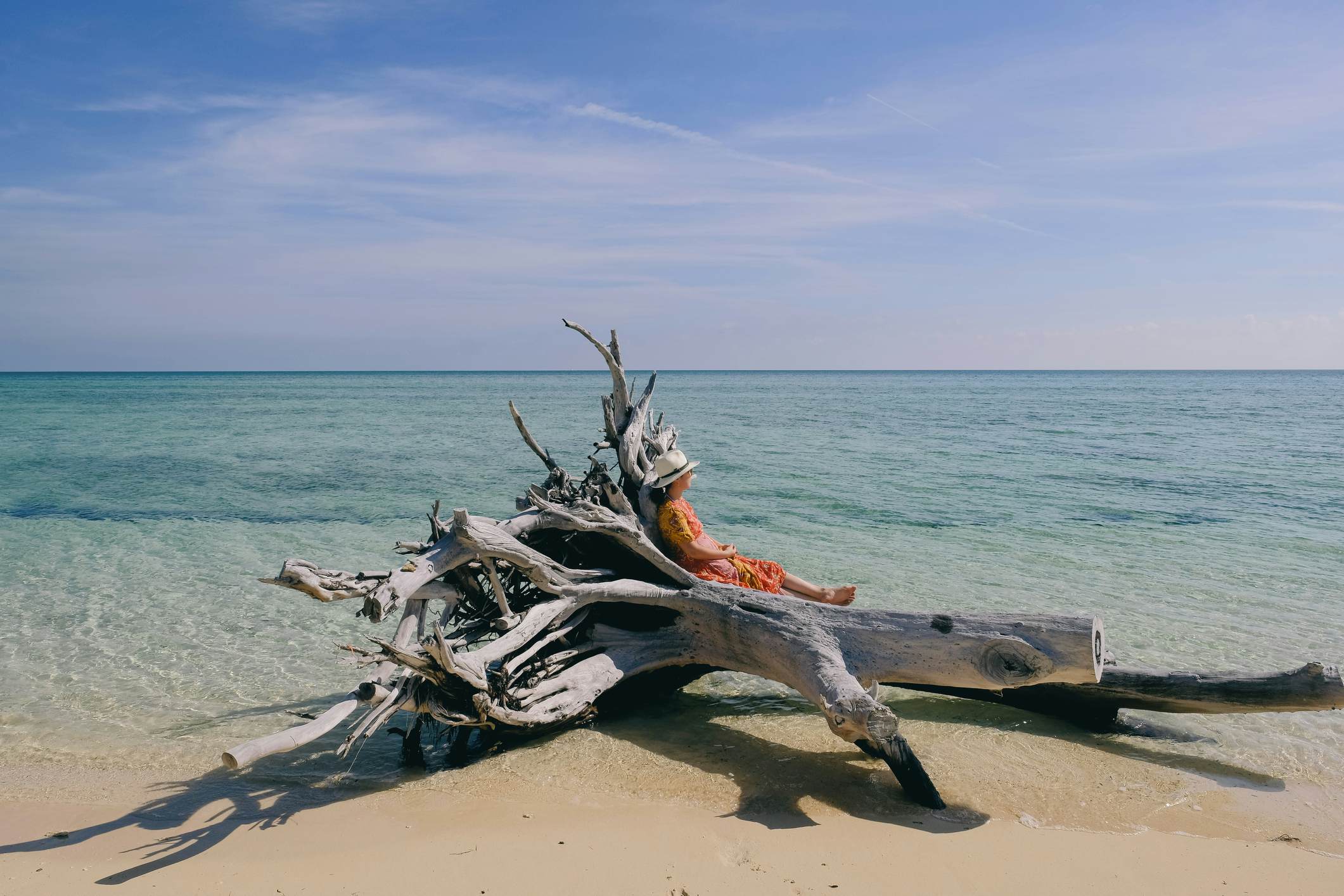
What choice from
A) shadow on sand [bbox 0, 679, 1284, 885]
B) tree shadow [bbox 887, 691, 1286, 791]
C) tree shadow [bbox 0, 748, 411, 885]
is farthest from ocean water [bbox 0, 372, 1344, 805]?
tree shadow [bbox 0, 748, 411, 885]

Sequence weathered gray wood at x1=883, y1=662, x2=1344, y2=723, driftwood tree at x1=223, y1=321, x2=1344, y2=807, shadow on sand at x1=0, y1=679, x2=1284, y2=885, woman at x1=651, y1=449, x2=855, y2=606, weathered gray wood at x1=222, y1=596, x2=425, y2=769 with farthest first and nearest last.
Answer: woman at x1=651, y1=449, x2=855, y2=606 < weathered gray wood at x1=883, y1=662, x2=1344, y2=723 < driftwood tree at x1=223, y1=321, x2=1344, y2=807 < shadow on sand at x1=0, y1=679, x2=1284, y2=885 < weathered gray wood at x1=222, y1=596, x2=425, y2=769

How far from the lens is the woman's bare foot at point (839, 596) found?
6211 millimetres

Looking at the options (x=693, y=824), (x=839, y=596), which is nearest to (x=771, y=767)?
(x=693, y=824)

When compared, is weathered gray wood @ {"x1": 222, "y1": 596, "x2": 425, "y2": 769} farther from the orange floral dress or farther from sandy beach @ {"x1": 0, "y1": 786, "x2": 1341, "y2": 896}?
the orange floral dress

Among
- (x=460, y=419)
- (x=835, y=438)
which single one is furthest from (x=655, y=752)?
(x=460, y=419)

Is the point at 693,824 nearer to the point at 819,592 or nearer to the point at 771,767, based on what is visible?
the point at 771,767

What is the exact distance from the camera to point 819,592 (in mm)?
6375

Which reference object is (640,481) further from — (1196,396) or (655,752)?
(1196,396)

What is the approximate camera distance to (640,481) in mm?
7137

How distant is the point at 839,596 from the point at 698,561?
1047 millimetres

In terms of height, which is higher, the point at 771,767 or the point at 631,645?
the point at 631,645

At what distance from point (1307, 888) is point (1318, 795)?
1.23m

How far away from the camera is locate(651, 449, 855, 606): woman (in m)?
6.21

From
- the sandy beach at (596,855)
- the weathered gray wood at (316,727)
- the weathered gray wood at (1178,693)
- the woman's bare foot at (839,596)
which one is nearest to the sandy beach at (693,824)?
the sandy beach at (596,855)
